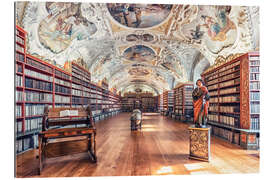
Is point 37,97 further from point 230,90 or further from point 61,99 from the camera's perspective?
point 230,90

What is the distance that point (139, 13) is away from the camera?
8.10m

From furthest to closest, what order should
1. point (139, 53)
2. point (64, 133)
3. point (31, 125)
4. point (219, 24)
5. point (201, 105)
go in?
point (139, 53)
point (219, 24)
point (31, 125)
point (201, 105)
point (64, 133)

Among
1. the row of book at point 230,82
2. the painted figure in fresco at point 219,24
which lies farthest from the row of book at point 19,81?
the row of book at point 230,82

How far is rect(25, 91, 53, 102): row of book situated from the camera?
19.1ft

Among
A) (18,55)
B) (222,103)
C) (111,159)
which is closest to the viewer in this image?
(111,159)

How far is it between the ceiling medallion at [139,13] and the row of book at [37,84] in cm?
452

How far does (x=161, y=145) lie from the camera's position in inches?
239

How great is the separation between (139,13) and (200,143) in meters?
6.63

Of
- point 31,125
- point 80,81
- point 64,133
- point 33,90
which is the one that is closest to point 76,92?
point 80,81

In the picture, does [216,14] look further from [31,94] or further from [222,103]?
[31,94]

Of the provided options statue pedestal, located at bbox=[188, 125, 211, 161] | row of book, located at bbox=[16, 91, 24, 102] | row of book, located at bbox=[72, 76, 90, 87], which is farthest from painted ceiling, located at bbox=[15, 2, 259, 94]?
statue pedestal, located at bbox=[188, 125, 211, 161]

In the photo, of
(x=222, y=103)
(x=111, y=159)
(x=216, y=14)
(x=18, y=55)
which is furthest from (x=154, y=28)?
(x=111, y=159)

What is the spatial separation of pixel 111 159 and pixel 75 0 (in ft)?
20.8

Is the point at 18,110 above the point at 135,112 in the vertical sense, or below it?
above
